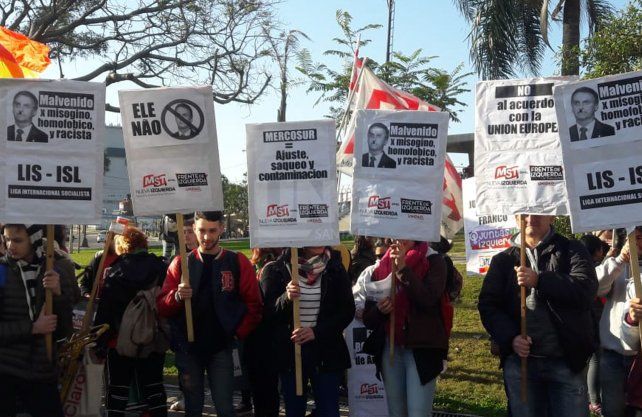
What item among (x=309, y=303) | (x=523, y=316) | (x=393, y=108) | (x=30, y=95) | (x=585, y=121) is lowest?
(x=523, y=316)

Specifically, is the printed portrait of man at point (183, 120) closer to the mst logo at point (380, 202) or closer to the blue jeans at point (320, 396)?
the mst logo at point (380, 202)

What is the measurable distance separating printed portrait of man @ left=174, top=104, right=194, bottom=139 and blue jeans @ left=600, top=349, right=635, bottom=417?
3.62 meters

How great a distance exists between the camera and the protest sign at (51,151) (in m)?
5.65

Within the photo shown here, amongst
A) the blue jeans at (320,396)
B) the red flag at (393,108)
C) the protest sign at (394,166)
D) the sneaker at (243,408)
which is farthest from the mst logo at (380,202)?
the sneaker at (243,408)

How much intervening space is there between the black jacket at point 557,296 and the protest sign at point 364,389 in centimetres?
210

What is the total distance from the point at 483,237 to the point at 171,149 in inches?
177

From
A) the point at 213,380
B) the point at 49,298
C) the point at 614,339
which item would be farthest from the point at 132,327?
the point at 614,339

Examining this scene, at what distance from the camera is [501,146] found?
5754mm

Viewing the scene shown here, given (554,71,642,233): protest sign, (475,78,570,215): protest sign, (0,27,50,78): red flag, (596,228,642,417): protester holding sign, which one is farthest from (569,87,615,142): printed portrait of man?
(0,27,50,78): red flag

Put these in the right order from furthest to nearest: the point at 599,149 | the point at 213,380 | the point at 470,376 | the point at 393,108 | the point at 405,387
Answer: the point at 393,108
the point at 470,376
the point at 213,380
the point at 405,387
the point at 599,149

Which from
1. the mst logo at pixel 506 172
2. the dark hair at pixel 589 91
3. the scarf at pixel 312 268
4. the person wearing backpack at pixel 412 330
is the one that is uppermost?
the dark hair at pixel 589 91

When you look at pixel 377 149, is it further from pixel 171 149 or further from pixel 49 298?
pixel 49 298

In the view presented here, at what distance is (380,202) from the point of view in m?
6.09

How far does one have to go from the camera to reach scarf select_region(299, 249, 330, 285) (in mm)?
6285
